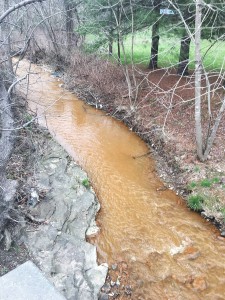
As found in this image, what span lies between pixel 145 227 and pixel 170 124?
4991mm

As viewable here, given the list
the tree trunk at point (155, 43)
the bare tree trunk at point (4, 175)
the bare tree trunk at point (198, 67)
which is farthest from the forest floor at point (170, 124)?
the bare tree trunk at point (4, 175)

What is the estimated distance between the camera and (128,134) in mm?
11969

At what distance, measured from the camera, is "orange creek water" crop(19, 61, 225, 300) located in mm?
6133

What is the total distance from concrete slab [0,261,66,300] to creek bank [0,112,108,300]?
2.79 metres

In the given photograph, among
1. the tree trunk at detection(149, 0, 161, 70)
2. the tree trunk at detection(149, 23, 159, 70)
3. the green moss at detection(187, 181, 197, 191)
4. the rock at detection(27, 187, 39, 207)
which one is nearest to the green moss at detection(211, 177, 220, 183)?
the green moss at detection(187, 181, 197, 191)

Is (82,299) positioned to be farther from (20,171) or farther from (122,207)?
(20,171)

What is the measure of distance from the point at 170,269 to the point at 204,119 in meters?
6.20

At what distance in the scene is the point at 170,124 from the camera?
11266 mm

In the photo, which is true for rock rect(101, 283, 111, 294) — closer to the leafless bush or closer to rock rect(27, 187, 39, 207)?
rock rect(27, 187, 39, 207)

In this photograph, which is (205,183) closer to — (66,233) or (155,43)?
(66,233)

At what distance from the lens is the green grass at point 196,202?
25.8 feet

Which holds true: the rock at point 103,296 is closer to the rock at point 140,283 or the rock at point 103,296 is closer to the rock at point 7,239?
the rock at point 140,283

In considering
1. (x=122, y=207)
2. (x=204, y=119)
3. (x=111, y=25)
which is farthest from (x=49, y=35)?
(x=122, y=207)

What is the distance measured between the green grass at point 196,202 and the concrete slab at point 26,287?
602 centimetres
